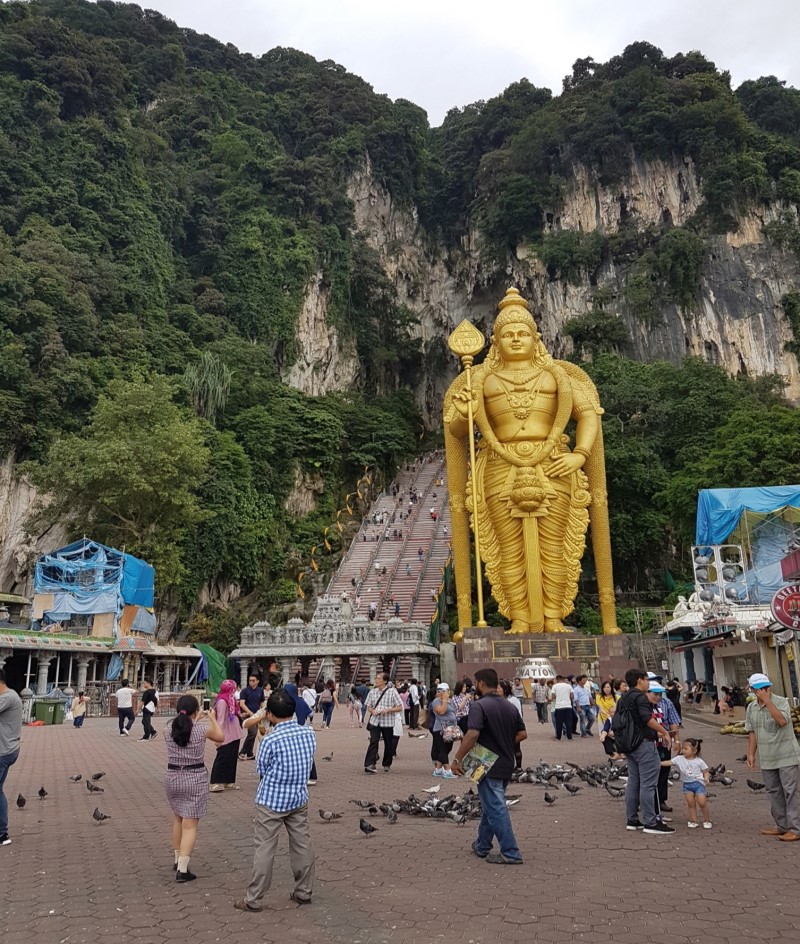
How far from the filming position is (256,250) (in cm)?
4103

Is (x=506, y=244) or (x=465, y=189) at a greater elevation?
(x=465, y=189)

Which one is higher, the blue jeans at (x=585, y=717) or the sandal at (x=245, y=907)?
the blue jeans at (x=585, y=717)

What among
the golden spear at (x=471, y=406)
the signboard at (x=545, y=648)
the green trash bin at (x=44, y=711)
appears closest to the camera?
the green trash bin at (x=44, y=711)

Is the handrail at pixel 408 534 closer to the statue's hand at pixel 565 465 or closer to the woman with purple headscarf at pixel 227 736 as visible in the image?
the statue's hand at pixel 565 465

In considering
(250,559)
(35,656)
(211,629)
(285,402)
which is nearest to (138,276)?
(285,402)

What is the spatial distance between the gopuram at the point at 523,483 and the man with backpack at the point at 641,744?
14.2m

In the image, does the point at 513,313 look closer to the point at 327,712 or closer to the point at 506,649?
the point at 506,649

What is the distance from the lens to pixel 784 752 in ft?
15.9

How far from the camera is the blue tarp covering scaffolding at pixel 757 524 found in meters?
17.8

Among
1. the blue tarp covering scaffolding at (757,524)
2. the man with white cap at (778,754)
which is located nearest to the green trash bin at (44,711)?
the blue tarp covering scaffolding at (757,524)

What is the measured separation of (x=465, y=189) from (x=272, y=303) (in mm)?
18055

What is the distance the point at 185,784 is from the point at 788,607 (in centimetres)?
530

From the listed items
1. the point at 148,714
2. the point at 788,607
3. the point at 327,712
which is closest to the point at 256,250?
the point at 327,712

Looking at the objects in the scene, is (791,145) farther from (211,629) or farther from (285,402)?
(211,629)
